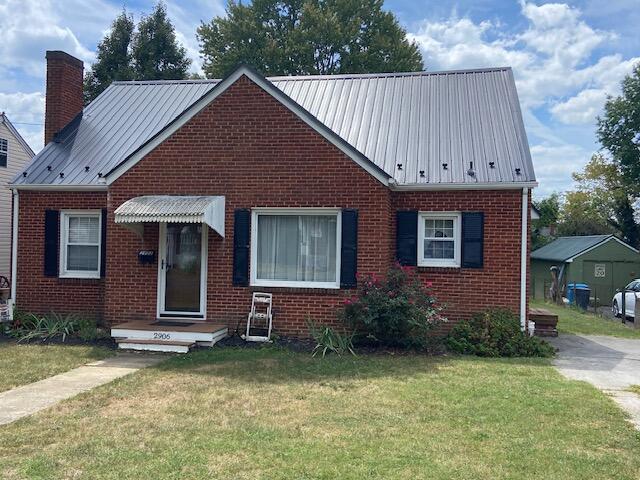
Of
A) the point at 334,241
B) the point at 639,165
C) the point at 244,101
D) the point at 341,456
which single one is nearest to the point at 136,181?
the point at 244,101

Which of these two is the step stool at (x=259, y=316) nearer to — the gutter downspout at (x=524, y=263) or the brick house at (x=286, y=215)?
the brick house at (x=286, y=215)

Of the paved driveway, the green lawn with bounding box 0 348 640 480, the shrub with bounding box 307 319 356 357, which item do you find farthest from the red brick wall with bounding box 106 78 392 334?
the paved driveway

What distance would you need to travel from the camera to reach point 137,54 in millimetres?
29391

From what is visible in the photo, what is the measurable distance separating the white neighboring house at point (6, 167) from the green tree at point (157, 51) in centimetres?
796

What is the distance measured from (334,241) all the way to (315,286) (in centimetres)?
93

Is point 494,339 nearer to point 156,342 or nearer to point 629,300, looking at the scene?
point 156,342

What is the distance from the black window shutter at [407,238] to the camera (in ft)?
36.8

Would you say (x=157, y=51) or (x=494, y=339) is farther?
(x=157, y=51)

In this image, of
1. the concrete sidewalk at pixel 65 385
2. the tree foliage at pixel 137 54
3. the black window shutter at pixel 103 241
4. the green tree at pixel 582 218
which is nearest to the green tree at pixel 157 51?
the tree foliage at pixel 137 54

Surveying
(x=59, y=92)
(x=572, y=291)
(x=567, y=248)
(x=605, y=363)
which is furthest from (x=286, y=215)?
(x=567, y=248)

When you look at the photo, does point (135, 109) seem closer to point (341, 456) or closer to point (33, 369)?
point (33, 369)

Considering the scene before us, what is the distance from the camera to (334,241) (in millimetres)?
10906

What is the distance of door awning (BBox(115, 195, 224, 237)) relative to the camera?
1011 cm

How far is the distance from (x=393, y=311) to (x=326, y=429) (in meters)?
4.29
